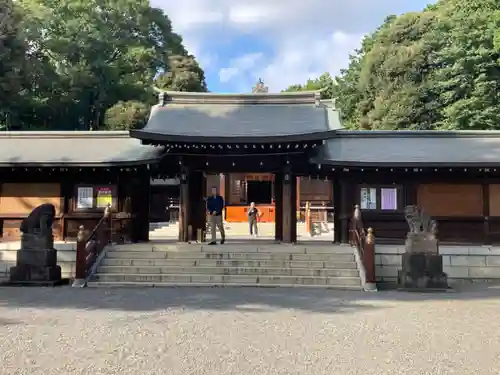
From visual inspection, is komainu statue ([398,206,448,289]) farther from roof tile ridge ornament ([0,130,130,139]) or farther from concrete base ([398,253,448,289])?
roof tile ridge ornament ([0,130,130,139])

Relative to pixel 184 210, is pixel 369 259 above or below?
below

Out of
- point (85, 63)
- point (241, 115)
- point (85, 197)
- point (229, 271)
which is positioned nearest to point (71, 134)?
point (85, 197)

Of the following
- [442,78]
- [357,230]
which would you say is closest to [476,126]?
[442,78]

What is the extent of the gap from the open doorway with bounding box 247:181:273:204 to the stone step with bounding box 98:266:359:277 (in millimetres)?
17421

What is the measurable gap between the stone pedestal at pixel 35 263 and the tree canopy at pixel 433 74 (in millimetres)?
23365

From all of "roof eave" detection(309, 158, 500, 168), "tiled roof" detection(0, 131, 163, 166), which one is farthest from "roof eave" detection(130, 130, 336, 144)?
"tiled roof" detection(0, 131, 163, 166)

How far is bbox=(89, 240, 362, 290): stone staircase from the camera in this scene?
12656 millimetres

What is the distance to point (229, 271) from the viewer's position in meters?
13.2

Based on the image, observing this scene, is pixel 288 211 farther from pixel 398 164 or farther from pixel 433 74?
pixel 433 74

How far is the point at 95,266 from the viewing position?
13.4 metres

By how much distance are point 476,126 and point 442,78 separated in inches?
193

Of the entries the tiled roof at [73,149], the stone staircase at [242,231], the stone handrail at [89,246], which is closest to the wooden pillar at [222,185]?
the stone staircase at [242,231]

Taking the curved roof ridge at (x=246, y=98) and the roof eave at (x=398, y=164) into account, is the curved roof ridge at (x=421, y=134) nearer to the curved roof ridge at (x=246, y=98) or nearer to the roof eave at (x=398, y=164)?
the curved roof ridge at (x=246, y=98)

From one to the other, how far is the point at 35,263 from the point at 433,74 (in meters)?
31.0
